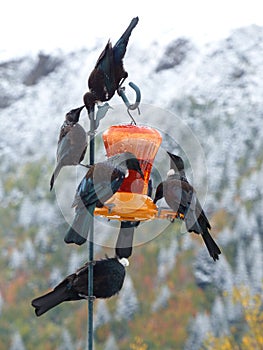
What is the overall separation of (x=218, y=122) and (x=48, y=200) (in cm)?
333

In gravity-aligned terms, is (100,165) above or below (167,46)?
above

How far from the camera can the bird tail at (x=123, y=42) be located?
2498mm

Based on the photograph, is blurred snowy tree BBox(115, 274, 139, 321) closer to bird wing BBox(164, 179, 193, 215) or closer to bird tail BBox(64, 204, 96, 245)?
bird wing BBox(164, 179, 193, 215)

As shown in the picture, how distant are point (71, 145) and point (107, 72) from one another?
12.1 inches

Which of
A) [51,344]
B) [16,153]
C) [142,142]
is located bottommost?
[51,344]

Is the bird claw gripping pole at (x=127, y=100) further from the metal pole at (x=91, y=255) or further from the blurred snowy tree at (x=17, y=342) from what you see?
the blurred snowy tree at (x=17, y=342)

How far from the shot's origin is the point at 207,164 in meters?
9.68

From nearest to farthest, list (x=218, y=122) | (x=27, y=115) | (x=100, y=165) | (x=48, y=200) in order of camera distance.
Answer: (x=100, y=165) → (x=48, y=200) → (x=218, y=122) → (x=27, y=115)

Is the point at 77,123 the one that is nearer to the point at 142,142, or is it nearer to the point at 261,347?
the point at 142,142

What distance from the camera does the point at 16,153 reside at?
47.3ft

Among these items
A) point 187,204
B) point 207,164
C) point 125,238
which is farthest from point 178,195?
point 207,164

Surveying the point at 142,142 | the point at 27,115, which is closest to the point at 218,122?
the point at 27,115

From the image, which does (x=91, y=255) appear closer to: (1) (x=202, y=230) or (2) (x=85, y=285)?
(2) (x=85, y=285)

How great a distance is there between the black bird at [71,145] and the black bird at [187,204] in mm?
314
